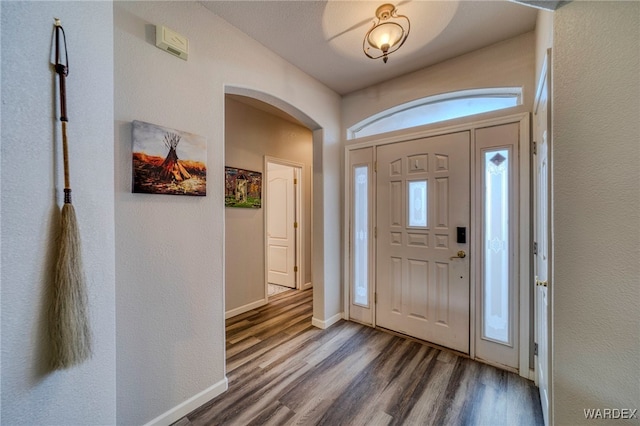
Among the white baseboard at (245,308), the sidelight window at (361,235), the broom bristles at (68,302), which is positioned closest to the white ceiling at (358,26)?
the sidelight window at (361,235)

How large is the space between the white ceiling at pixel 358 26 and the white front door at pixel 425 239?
0.74m

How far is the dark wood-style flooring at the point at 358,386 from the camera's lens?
5.26ft

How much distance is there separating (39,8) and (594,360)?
2.27m

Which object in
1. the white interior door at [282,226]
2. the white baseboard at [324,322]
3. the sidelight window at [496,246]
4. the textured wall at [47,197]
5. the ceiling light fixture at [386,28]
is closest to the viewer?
the textured wall at [47,197]

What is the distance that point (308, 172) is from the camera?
4.38 m

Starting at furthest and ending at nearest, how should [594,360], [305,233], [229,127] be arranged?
[305,233], [229,127], [594,360]

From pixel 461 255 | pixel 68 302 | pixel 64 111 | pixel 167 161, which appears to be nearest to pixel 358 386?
pixel 461 255

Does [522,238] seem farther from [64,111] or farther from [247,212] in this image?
[247,212]

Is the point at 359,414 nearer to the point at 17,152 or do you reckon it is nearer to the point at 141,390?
the point at 141,390

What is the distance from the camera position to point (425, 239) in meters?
2.46

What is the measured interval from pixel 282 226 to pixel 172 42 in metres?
3.17

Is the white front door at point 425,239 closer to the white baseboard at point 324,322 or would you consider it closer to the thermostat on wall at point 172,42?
the white baseboard at point 324,322

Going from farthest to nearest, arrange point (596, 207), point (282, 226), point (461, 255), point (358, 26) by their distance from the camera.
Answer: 1. point (282, 226)
2. point (461, 255)
3. point (358, 26)
4. point (596, 207)

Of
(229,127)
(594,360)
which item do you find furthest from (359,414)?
(229,127)
